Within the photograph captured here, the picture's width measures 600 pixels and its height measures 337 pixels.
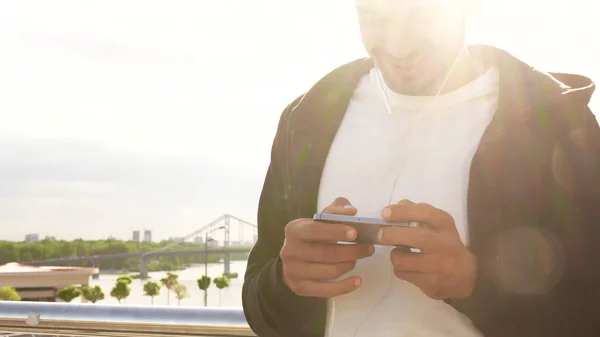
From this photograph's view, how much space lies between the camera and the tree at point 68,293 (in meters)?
47.0

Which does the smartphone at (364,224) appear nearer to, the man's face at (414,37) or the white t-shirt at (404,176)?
the white t-shirt at (404,176)

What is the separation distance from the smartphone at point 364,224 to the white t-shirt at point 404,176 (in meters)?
0.18

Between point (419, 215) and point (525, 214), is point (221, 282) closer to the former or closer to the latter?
point (525, 214)

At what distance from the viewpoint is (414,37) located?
1079mm

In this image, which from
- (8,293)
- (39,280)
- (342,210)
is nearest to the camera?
(342,210)

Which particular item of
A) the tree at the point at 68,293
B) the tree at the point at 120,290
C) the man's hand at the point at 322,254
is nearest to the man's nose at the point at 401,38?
the man's hand at the point at 322,254

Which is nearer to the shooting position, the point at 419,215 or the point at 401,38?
the point at 419,215

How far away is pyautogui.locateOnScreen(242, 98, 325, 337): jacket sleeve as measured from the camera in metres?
1.26

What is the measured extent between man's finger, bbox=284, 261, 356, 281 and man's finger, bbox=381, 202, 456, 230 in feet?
0.45

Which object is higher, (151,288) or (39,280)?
(39,280)

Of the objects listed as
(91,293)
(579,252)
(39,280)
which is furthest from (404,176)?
(91,293)

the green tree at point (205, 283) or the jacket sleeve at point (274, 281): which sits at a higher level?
the jacket sleeve at point (274, 281)

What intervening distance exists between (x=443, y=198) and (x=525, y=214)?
0.14 metres

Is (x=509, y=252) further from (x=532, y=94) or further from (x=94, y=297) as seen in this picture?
(x=94, y=297)
